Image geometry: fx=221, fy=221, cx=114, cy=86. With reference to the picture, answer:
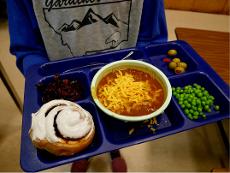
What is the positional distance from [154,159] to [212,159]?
40 centimetres

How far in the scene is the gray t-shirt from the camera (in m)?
0.88

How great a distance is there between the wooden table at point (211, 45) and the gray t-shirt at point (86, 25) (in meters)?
0.40

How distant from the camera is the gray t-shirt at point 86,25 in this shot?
34.6 inches

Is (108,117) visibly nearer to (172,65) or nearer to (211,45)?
(172,65)

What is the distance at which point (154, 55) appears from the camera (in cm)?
107

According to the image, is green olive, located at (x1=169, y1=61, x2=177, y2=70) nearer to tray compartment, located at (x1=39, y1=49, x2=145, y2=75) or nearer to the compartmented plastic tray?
the compartmented plastic tray

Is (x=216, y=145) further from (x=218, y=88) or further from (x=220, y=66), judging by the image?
(x=218, y=88)

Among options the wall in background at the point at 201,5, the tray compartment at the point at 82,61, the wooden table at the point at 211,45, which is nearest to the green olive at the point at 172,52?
the tray compartment at the point at 82,61

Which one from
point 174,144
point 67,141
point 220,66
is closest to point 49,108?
point 67,141

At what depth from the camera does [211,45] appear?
1286 mm

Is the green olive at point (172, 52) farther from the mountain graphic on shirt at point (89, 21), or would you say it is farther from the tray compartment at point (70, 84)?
the tray compartment at point (70, 84)

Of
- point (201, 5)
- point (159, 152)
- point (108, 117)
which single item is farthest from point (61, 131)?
point (201, 5)

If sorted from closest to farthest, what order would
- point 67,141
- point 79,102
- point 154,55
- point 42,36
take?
point 67,141 < point 79,102 < point 42,36 < point 154,55

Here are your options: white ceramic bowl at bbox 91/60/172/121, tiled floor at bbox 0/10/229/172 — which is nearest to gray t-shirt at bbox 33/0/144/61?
white ceramic bowl at bbox 91/60/172/121
